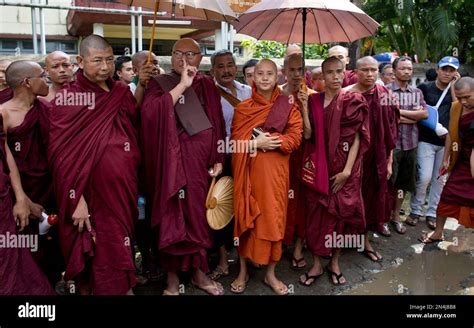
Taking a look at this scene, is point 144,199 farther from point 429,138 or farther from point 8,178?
point 429,138

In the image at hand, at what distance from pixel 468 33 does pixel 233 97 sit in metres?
9.26

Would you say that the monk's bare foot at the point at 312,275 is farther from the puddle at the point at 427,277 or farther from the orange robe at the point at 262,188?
the orange robe at the point at 262,188

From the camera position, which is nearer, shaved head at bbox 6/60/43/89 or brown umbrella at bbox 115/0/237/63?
shaved head at bbox 6/60/43/89

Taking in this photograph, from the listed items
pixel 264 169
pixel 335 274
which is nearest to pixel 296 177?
pixel 264 169

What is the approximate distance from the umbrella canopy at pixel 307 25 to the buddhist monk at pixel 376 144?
1.12 ft

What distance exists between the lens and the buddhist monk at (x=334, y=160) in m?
3.88

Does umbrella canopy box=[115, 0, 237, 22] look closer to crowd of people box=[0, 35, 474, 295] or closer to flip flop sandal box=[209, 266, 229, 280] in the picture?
crowd of people box=[0, 35, 474, 295]

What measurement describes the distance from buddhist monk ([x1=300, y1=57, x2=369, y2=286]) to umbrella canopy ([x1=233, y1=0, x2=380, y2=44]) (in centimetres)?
61

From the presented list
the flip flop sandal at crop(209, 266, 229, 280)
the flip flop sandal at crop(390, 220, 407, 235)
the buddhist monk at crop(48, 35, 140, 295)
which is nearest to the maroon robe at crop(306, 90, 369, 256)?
the flip flop sandal at crop(209, 266, 229, 280)

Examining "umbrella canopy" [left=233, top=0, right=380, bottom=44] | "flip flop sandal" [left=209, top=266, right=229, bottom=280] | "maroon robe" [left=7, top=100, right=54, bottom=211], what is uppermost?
"umbrella canopy" [left=233, top=0, right=380, bottom=44]

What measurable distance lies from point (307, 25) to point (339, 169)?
68.1 inches

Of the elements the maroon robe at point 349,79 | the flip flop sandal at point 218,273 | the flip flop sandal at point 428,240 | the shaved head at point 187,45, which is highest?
the shaved head at point 187,45

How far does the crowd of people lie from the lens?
3.28 m

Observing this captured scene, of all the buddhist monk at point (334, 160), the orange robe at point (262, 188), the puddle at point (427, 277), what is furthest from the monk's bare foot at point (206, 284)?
the puddle at point (427, 277)
